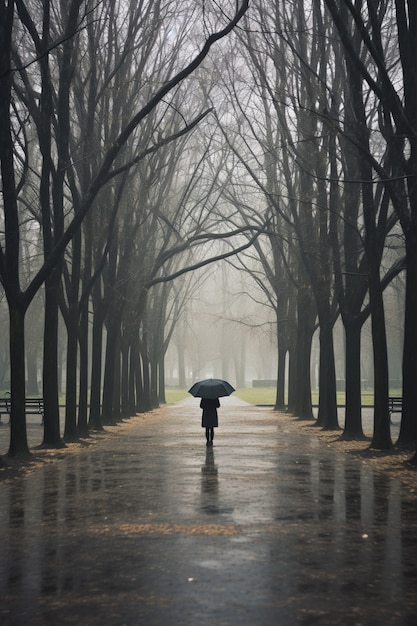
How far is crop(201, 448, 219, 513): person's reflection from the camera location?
461 inches

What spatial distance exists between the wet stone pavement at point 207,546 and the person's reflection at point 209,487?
0.03 m

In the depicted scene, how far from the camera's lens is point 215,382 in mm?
22281

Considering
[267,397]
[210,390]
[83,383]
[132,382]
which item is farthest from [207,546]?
[267,397]

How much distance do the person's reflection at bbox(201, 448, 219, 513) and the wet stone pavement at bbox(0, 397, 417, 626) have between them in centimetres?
3

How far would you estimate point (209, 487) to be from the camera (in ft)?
45.4

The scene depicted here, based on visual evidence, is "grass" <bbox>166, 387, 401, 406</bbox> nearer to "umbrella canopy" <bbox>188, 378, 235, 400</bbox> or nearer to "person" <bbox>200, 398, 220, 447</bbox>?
"person" <bbox>200, 398, 220, 447</bbox>

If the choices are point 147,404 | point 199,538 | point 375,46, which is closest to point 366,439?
point 375,46

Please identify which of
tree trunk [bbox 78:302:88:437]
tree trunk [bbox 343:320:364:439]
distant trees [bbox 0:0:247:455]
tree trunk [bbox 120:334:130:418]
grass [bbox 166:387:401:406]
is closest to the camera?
distant trees [bbox 0:0:247:455]

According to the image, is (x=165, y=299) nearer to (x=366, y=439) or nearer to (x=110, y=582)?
(x=366, y=439)

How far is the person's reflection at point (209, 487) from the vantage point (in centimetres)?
1171

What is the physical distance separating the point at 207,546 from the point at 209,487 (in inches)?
193

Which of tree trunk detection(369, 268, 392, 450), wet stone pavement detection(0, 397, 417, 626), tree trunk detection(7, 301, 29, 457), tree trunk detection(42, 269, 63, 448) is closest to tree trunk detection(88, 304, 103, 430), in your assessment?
tree trunk detection(42, 269, 63, 448)

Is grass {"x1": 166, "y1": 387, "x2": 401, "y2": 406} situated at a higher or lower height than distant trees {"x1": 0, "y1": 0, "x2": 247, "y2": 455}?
lower

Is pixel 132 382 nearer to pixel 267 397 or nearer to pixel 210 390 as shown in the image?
pixel 210 390
